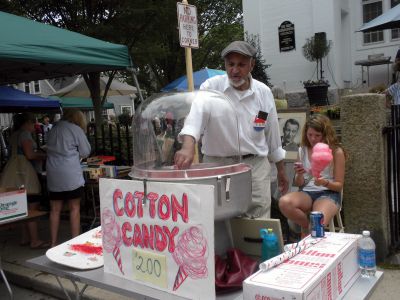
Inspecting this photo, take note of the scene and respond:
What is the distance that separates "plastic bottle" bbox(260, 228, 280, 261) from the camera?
2.19 m

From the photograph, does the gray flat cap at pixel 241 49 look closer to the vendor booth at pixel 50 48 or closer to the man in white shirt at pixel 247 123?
the man in white shirt at pixel 247 123

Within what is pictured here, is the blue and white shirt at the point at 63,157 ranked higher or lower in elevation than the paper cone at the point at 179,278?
higher

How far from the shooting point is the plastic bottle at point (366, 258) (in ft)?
7.19

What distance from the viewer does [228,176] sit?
7.23 ft

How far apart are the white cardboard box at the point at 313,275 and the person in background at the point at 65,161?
3769 millimetres

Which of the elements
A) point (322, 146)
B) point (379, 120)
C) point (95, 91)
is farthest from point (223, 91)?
point (95, 91)

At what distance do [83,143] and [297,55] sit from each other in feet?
37.8

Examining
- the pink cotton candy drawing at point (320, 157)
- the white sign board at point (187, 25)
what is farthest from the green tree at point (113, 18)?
the pink cotton candy drawing at point (320, 157)

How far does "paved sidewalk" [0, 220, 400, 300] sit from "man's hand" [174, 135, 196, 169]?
6.04ft

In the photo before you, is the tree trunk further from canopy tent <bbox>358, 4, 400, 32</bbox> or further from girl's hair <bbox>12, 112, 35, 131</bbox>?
canopy tent <bbox>358, 4, 400, 32</bbox>

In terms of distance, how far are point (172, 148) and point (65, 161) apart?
115 inches

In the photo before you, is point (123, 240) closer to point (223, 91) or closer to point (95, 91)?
point (223, 91)

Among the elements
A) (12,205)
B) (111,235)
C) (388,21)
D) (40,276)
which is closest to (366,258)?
(111,235)

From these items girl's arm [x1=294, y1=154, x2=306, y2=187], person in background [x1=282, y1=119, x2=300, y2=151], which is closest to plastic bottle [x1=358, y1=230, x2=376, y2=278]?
girl's arm [x1=294, y1=154, x2=306, y2=187]
